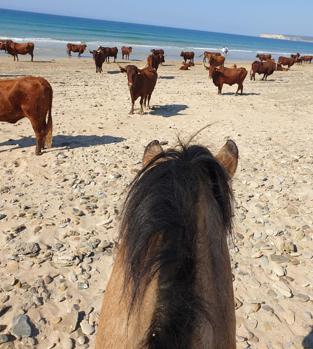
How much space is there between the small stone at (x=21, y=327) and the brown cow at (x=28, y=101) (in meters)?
4.77

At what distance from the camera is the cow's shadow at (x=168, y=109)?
1226cm

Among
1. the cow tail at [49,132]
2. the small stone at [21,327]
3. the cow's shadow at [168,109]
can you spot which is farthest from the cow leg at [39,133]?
the cow's shadow at [168,109]

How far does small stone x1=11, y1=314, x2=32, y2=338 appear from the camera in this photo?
10.6ft

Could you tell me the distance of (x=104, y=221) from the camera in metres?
5.16

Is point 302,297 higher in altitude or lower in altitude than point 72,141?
higher

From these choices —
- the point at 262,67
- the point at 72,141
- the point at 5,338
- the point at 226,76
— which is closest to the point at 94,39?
the point at 262,67

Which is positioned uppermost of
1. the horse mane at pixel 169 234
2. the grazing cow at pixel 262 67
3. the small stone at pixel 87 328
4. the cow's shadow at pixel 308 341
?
the horse mane at pixel 169 234

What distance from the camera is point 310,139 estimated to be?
32.2 feet

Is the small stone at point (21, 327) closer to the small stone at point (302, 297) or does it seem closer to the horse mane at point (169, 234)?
the horse mane at point (169, 234)

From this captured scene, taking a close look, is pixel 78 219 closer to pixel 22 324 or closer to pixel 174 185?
pixel 22 324

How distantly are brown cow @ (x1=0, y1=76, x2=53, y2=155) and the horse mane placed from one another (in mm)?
6690

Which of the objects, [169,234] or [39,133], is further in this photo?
[39,133]

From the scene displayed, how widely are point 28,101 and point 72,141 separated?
1455 mm

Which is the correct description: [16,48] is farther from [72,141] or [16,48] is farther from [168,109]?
[72,141]
